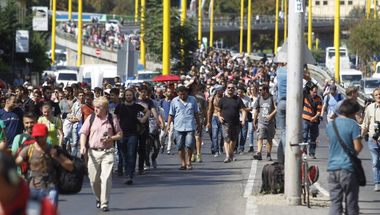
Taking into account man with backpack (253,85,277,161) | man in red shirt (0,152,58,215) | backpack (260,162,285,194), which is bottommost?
backpack (260,162,285,194)

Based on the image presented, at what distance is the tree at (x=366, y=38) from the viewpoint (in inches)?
2857

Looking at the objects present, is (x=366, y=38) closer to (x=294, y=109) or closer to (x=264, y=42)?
(x=294, y=109)

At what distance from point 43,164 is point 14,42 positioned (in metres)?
42.8

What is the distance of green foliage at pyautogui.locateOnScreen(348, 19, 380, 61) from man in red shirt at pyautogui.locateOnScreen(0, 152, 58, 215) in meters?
68.8

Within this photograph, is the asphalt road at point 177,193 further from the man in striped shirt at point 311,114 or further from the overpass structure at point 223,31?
the overpass structure at point 223,31

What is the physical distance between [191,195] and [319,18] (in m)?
128

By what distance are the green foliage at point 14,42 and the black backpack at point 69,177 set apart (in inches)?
1610

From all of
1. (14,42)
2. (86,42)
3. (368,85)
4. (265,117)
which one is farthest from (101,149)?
(86,42)

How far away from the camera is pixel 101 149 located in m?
12.0

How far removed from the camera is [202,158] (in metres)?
20.1

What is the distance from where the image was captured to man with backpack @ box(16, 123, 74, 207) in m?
8.48

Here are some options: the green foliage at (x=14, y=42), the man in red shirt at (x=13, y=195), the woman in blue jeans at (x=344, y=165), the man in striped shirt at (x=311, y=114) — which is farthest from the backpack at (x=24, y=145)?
the green foliage at (x=14, y=42)

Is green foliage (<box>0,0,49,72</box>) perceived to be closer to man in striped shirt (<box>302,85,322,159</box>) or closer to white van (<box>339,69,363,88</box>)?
white van (<box>339,69,363,88</box>)

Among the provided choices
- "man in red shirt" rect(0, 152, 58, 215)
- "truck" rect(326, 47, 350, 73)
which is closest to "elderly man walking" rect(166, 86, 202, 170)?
"man in red shirt" rect(0, 152, 58, 215)
